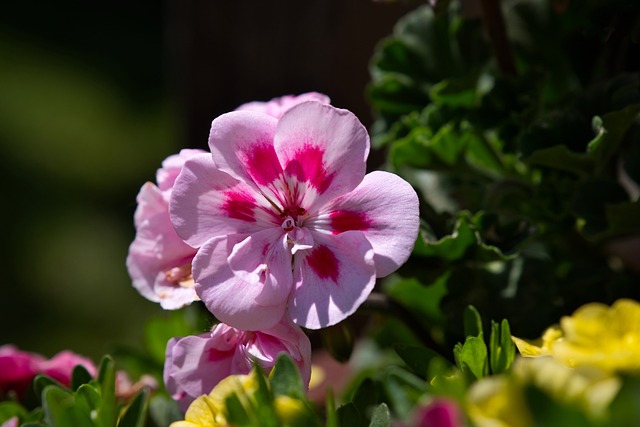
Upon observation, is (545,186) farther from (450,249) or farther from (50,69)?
(50,69)

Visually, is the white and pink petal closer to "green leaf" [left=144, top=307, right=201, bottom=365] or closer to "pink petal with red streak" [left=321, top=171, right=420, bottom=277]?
"pink petal with red streak" [left=321, top=171, right=420, bottom=277]

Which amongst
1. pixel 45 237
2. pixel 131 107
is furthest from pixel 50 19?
pixel 45 237

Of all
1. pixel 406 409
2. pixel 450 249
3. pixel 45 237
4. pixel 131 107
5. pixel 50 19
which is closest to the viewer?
pixel 406 409

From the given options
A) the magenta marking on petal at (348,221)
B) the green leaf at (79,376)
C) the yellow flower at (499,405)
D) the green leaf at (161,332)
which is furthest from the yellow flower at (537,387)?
the green leaf at (161,332)

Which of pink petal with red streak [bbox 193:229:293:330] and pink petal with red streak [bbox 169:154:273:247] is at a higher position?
pink petal with red streak [bbox 169:154:273:247]

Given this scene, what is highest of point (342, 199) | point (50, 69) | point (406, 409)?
point (342, 199)

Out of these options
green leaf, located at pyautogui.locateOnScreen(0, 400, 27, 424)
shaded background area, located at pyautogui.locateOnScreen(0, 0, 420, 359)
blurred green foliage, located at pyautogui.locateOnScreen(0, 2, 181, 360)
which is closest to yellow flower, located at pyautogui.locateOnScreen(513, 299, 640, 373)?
green leaf, located at pyautogui.locateOnScreen(0, 400, 27, 424)
